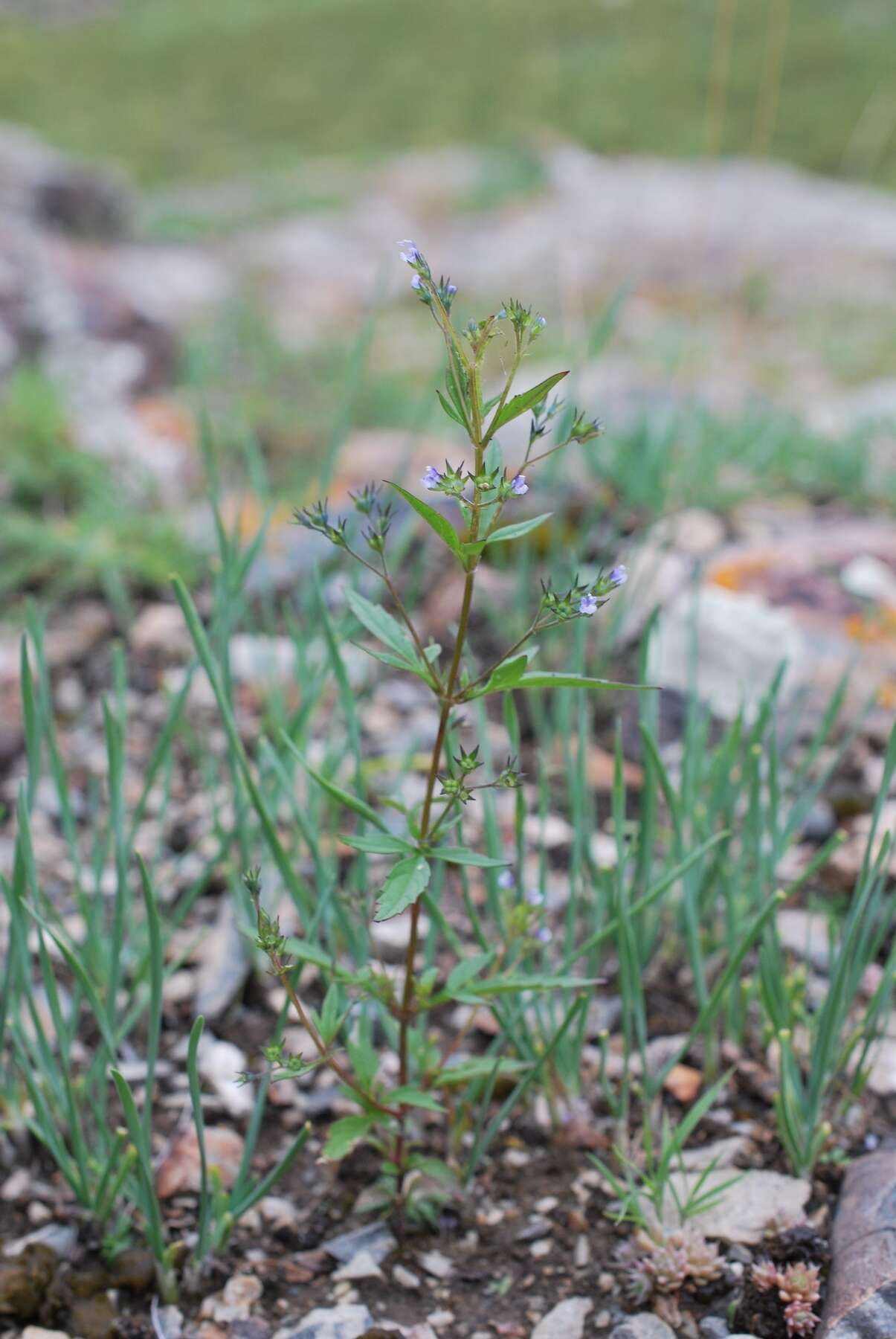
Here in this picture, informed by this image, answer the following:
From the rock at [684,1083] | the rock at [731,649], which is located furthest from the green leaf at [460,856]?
the rock at [731,649]

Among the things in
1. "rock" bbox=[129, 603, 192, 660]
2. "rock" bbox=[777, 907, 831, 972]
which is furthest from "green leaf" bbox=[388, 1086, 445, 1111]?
"rock" bbox=[129, 603, 192, 660]

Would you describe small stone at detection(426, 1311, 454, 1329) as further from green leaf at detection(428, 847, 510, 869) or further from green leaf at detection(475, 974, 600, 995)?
green leaf at detection(428, 847, 510, 869)

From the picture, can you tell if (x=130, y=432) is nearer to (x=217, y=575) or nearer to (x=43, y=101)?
(x=217, y=575)

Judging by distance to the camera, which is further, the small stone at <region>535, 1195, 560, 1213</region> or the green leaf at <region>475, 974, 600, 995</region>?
the small stone at <region>535, 1195, 560, 1213</region>

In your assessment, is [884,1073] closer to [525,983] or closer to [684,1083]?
[684,1083]

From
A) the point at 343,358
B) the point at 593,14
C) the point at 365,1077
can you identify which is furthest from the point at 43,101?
the point at 365,1077

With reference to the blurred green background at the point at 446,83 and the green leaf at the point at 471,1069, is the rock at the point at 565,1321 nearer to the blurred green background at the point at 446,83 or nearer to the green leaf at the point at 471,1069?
the green leaf at the point at 471,1069
